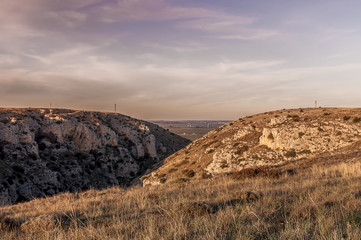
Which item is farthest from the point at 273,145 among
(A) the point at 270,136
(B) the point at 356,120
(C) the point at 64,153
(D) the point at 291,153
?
(C) the point at 64,153

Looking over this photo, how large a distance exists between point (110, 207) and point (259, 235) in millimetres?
5871

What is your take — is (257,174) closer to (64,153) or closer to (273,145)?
(273,145)

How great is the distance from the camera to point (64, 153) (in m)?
61.2

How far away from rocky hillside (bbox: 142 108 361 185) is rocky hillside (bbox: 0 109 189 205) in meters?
25.6

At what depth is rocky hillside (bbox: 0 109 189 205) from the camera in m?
46.8

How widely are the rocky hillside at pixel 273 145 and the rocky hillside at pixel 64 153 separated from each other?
1007 inches

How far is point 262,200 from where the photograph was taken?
7.59 metres

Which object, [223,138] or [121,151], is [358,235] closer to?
[223,138]

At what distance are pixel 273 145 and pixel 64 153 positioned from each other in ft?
175

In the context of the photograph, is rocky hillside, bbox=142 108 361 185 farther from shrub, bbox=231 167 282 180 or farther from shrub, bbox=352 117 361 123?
shrub, bbox=231 167 282 180

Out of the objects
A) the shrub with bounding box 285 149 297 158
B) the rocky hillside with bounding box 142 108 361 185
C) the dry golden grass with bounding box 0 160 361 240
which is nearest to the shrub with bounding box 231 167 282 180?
the dry golden grass with bounding box 0 160 361 240

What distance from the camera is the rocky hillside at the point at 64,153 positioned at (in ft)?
153

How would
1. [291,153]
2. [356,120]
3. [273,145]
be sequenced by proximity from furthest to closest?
1. [273,145]
2. [356,120]
3. [291,153]

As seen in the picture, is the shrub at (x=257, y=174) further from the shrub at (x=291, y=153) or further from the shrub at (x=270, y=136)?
the shrub at (x=270, y=136)
